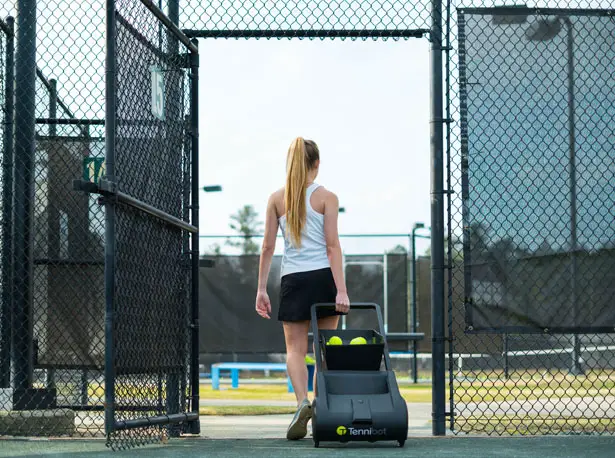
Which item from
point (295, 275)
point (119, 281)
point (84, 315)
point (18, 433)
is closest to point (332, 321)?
point (295, 275)

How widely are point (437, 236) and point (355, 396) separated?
62.4 inches

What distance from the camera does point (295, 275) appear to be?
629cm

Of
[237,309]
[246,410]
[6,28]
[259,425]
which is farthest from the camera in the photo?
[237,309]

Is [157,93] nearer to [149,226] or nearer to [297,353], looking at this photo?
[149,226]

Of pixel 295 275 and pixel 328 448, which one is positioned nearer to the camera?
pixel 328 448

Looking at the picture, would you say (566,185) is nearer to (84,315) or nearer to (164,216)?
(164,216)

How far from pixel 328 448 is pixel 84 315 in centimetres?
241

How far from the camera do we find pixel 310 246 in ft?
20.7

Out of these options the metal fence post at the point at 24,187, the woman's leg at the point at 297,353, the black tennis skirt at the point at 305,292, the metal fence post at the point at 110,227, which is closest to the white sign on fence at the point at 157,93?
the metal fence post at the point at 110,227

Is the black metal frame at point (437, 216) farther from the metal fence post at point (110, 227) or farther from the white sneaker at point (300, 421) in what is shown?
the metal fence post at point (110, 227)

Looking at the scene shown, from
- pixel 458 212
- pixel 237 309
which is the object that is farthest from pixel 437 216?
pixel 237 309

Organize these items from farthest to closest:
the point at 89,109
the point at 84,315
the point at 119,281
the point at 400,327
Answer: the point at 400,327
the point at 89,109
the point at 84,315
the point at 119,281

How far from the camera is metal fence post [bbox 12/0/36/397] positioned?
24.6 feet

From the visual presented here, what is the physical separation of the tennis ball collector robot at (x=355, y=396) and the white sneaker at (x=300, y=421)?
1.05 ft
